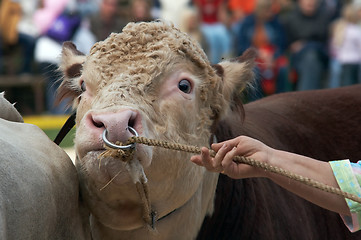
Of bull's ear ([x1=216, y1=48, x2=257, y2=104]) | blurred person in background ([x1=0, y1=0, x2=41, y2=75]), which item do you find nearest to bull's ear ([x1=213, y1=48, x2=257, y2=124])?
bull's ear ([x1=216, y1=48, x2=257, y2=104])

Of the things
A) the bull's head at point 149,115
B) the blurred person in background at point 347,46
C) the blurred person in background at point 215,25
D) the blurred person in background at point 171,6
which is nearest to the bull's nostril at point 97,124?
the bull's head at point 149,115

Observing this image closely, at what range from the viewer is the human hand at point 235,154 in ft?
9.08

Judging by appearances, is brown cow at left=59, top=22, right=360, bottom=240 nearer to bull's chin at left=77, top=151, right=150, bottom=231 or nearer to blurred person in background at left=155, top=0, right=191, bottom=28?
bull's chin at left=77, top=151, right=150, bottom=231

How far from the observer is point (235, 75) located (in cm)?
384

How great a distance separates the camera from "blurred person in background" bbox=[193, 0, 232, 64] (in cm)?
1256

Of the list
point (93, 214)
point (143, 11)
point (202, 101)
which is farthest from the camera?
point (143, 11)

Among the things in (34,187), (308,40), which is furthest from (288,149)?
(308,40)

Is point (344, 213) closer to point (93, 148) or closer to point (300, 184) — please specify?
point (300, 184)

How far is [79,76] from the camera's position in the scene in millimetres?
3684

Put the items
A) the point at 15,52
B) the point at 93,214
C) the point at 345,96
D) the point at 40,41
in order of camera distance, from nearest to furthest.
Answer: the point at 93,214 < the point at 345,96 < the point at 40,41 < the point at 15,52

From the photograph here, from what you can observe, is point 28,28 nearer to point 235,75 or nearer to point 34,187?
point 235,75

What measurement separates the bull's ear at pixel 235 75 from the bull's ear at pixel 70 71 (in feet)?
2.25

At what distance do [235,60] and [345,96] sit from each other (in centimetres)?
121

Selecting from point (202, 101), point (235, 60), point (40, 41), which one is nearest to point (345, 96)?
point (235, 60)
